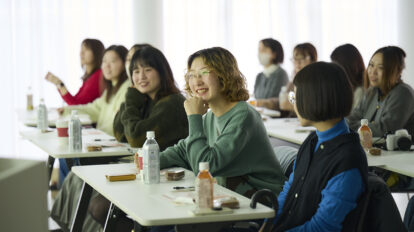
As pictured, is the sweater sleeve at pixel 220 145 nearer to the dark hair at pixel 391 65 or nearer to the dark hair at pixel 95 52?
the dark hair at pixel 391 65

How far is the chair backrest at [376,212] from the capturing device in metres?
1.86

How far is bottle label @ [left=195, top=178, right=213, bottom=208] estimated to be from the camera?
76.4 inches

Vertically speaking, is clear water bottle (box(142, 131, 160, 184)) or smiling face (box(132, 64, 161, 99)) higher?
smiling face (box(132, 64, 161, 99))

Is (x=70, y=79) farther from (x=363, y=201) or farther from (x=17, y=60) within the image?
(x=363, y=201)

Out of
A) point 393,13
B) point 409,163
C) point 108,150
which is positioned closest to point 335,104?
point 409,163

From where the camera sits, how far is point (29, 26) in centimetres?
673

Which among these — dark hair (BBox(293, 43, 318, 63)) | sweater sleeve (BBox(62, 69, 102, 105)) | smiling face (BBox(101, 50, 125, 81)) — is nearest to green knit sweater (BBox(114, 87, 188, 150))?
smiling face (BBox(101, 50, 125, 81))

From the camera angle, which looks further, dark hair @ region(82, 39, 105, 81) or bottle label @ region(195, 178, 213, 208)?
dark hair @ region(82, 39, 105, 81)

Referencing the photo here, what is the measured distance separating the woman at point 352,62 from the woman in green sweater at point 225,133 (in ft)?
6.73

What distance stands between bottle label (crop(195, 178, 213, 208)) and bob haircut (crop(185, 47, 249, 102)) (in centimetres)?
87

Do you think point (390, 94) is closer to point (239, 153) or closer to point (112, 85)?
point (239, 153)

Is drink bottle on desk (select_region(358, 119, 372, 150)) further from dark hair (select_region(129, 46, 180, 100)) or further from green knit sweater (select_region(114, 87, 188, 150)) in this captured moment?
dark hair (select_region(129, 46, 180, 100))

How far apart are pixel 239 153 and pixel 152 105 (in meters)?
1.23

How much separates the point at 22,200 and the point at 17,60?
Result: 6.16 metres
